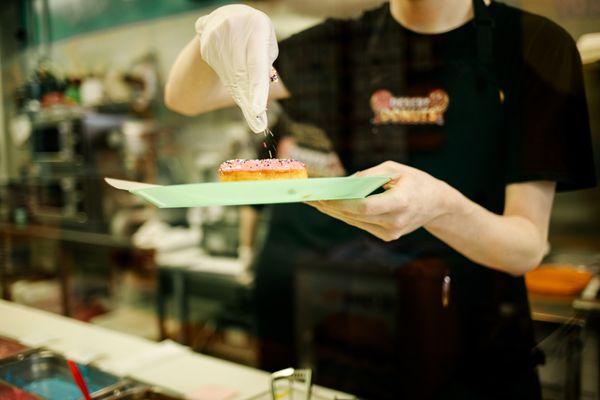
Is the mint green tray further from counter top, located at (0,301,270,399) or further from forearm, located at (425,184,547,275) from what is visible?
counter top, located at (0,301,270,399)

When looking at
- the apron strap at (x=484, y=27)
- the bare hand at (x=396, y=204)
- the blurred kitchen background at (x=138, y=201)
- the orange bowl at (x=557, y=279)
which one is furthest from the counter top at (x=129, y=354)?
the apron strap at (x=484, y=27)

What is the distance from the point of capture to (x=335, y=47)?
1.87m

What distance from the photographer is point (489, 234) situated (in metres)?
1.29

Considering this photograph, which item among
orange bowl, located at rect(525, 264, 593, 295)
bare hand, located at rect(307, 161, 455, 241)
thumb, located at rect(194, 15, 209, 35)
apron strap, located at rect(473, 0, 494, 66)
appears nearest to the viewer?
bare hand, located at rect(307, 161, 455, 241)

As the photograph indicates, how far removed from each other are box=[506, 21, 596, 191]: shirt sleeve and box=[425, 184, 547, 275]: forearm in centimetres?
14

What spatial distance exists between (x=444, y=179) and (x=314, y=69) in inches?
30.0

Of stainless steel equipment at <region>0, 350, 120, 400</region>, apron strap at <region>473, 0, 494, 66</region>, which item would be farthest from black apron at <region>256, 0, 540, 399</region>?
stainless steel equipment at <region>0, 350, 120, 400</region>

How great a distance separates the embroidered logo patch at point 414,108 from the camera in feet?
4.79

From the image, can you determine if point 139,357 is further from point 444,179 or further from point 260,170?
point 444,179

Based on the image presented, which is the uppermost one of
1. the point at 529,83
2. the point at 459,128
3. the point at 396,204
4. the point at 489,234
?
the point at 529,83

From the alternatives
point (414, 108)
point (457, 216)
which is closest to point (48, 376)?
point (457, 216)

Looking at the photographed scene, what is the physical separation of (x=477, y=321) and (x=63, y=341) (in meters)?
1.33

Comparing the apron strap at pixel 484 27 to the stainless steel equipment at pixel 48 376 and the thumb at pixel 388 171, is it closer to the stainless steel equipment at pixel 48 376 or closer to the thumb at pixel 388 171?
the thumb at pixel 388 171

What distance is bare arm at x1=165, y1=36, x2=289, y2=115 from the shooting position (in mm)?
1238
